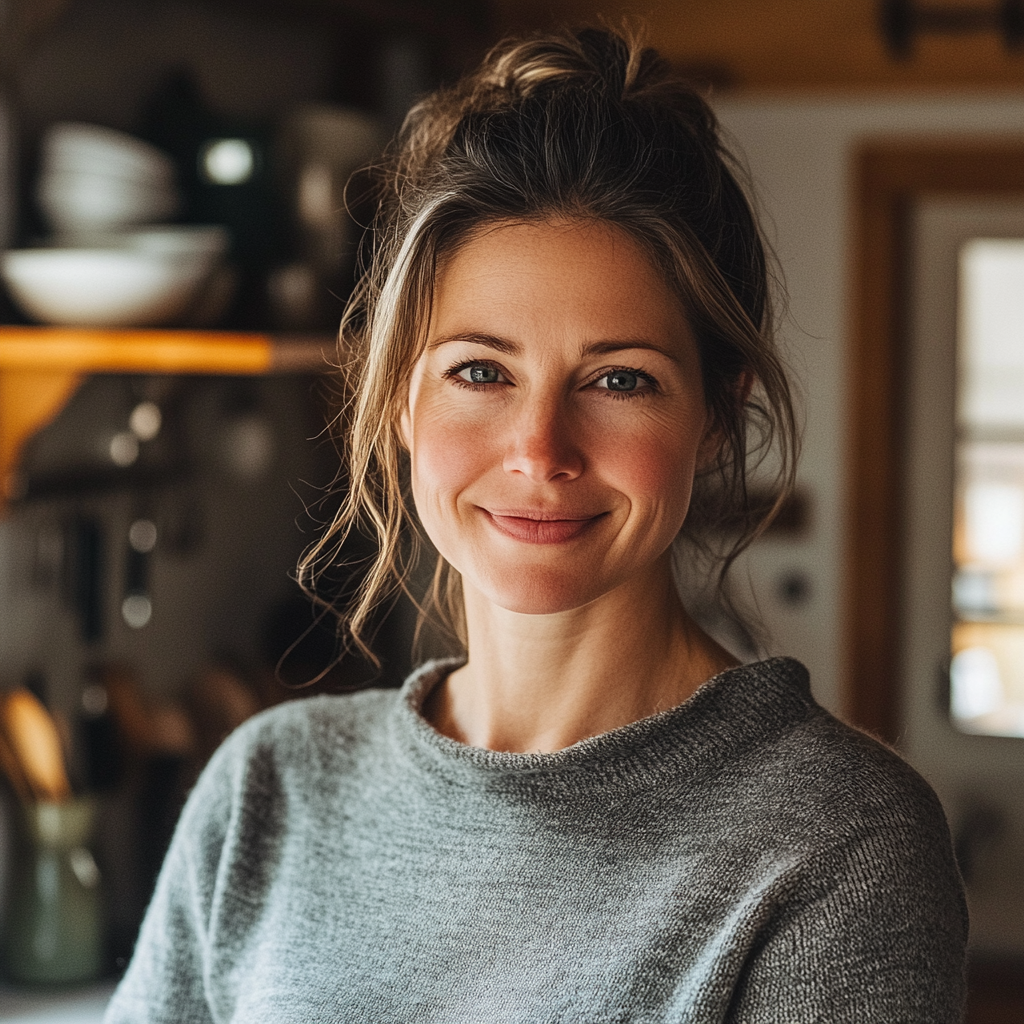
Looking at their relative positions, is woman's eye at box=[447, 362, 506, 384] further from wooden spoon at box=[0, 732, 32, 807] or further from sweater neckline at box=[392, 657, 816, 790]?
wooden spoon at box=[0, 732, 32, 807]

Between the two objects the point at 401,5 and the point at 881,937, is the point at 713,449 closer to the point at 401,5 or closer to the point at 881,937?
the point at 881,937

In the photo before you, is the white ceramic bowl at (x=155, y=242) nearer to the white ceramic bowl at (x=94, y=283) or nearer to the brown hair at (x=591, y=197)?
the white ceramic bowl at (x=94, y=283)

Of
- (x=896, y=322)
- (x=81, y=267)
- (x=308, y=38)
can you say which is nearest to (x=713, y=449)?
(x=81, y=267)

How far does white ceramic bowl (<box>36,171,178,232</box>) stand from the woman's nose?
101 cm

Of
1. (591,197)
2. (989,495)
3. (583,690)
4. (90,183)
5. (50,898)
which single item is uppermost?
(90,183)

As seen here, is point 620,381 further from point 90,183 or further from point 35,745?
point 35,745

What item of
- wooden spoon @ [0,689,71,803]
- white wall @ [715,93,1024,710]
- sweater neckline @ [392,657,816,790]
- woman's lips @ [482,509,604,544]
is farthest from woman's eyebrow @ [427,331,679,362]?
white wall @ [715,93,1024,710]

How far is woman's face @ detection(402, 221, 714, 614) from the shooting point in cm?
86

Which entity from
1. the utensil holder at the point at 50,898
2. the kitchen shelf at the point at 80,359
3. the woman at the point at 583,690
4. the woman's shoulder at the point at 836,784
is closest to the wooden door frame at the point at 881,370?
the kitchen shelf at the point at 80,359

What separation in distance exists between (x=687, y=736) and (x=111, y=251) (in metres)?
1.05

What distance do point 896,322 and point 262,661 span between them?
5.47ft

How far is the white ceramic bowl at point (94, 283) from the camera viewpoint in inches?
63.4

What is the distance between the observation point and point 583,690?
3.17ft

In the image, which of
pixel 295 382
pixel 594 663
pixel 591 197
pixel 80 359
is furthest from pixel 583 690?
pixel 295 382
